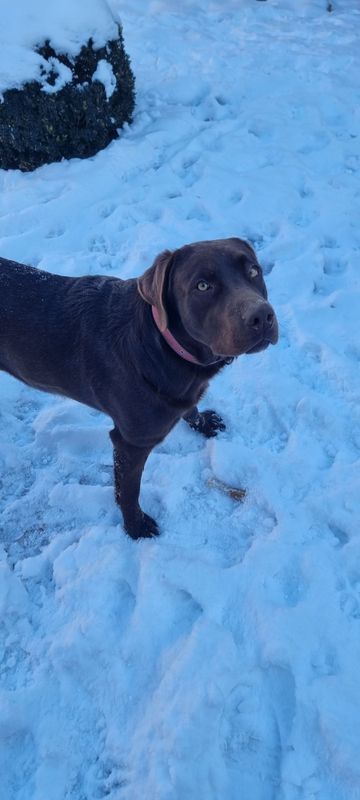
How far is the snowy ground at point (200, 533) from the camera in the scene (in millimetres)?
2094

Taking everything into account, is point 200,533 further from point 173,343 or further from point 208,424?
point 173,343

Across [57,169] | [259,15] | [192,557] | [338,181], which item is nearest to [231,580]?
[192,557]

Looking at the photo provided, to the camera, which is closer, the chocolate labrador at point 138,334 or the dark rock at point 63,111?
the chocolate labrador at point 138,334

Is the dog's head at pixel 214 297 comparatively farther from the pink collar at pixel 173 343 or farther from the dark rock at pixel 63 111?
the dark rock at pixel 63 111

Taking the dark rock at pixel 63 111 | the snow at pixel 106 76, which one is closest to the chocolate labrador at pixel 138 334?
the dark rock at pixel 63 111

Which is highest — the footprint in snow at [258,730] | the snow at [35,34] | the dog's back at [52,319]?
the snow at [35,34]

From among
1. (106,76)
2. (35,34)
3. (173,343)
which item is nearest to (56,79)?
(35,34)

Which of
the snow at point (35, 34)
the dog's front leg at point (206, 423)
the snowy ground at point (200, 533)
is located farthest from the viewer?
the snow at point (35, 34)

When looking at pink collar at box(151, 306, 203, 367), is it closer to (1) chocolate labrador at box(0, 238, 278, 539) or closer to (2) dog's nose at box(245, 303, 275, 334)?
(1) chocolate labrador at box(0, 238, 278, 539)

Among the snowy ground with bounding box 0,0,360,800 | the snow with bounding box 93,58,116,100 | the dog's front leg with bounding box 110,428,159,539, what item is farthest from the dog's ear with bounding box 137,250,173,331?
the snow with bounding box 93,58,116,100

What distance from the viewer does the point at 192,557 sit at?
2.65 metres

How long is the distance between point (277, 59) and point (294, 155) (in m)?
1.95

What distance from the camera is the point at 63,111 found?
4781mm

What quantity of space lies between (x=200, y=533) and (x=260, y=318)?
1283mm
